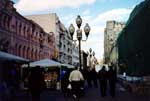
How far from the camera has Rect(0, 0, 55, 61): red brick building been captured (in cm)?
4708

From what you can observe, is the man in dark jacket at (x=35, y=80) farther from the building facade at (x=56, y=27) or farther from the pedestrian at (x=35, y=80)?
the building facade at (x=56, y=27)

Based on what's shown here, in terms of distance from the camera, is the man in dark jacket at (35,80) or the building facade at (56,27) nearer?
the man in dark jacket at (35,80)

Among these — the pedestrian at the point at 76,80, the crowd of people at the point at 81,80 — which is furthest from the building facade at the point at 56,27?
the pedestrian at the point at 76,80

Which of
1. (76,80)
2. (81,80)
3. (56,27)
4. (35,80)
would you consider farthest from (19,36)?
(35,80)

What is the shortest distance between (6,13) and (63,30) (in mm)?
52463

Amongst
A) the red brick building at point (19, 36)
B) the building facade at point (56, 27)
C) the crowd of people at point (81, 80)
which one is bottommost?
the crowd of people at point (81, 80)

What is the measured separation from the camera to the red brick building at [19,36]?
1853 inches

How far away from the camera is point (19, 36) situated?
54.7 meters

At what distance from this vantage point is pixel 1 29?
46250 millimetres

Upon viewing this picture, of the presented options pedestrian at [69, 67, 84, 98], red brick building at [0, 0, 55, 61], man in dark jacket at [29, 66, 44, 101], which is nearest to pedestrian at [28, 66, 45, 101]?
man in dark jacket at [29, 66, 44, 101]

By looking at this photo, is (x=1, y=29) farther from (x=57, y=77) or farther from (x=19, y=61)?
(x=19, y=61)

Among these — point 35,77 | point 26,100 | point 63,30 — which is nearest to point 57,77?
point 26,100

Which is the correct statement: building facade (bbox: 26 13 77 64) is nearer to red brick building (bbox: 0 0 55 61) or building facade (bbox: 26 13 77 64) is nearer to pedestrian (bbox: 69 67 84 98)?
red brick building (bbox: 0 0 55 61)

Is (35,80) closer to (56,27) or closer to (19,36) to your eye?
(19,36)
